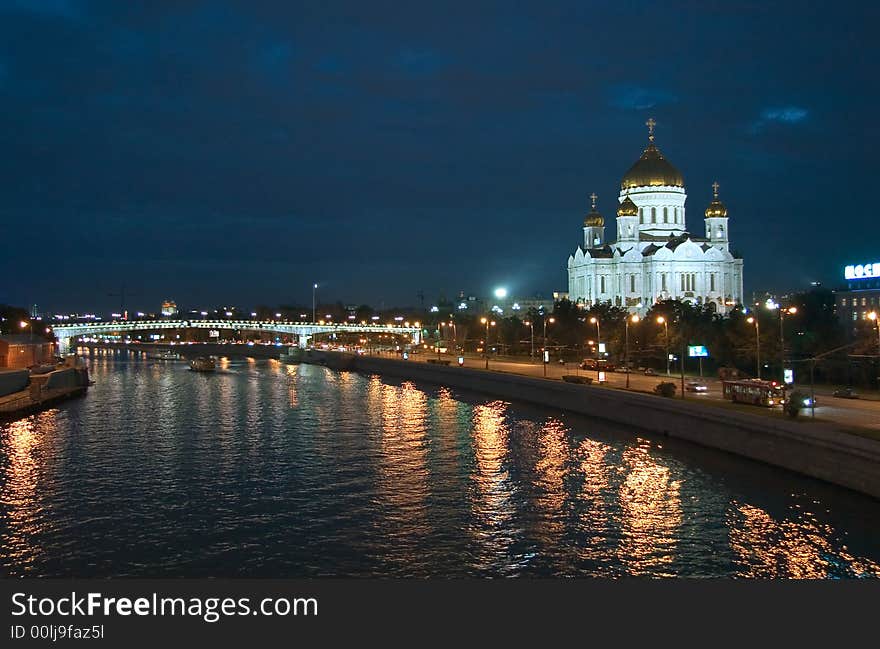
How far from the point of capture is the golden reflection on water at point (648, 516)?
63.1 feet

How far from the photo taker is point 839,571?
60.2 feet

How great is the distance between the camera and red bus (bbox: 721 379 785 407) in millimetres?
36791

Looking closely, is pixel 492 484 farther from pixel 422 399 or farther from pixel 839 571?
pixel 422 399

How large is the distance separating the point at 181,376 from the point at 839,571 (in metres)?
78.1

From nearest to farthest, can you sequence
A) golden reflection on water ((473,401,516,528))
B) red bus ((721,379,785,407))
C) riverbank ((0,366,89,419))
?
golden reflection on water ((473,401,516,528))
red bus ((721,379,785,407))
riverbank ((0,366,89,419))

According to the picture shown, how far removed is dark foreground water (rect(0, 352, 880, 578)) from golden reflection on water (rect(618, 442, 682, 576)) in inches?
2.8

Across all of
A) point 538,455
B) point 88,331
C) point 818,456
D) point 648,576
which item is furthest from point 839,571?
point 88,331

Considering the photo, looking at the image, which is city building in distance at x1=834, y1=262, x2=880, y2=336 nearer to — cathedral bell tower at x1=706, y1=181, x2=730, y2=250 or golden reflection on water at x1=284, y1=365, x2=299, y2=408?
cathedral bell tower at x1=706, y1=181, x2=730, y2=250

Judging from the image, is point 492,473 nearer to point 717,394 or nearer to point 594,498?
point 594,498

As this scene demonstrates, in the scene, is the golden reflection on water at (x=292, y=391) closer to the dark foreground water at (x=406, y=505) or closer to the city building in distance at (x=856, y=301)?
the dark foreground water at (x=406, y=505)

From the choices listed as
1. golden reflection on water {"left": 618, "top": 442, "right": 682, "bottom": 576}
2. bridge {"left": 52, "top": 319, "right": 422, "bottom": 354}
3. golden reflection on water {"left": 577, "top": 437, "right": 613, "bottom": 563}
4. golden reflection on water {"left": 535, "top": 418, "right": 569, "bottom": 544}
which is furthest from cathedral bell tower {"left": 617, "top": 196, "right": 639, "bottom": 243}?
golden reflection on water {"left": 618, "top": 442, "right": 682, "bottom": 576}

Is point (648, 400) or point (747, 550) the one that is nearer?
point (747, 550)

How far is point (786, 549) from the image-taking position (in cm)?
2002

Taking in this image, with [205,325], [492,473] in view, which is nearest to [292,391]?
[492,473]
